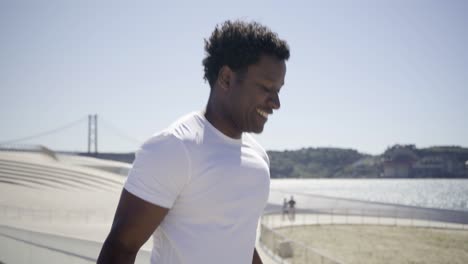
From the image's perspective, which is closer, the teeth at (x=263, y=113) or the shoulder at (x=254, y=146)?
the teeth at (x=263, y=113)

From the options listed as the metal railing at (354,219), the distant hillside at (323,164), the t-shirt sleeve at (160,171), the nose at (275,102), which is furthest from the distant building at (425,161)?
the t-shirt sleeve at (160,171)

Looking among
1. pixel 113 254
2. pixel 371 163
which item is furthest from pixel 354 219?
pixel 371 163

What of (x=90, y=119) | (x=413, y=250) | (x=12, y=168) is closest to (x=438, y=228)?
(x=413, y=250)

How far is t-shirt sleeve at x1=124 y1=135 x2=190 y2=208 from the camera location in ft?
4.58

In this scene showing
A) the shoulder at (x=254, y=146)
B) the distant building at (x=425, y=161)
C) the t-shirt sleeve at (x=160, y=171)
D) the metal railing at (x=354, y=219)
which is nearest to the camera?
the t-shirt sleeve at (x=160, y=171)

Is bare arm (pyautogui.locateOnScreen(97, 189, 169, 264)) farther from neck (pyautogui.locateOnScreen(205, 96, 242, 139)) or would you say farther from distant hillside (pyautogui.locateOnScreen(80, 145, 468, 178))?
distant hillside (pyautogui.locateOnScreen(80, 145, 468, 178))

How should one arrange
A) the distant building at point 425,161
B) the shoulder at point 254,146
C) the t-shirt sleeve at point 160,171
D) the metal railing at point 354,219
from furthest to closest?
the distant building at point 425,161, the metal railing at point 354,219, the shoulder at point 254,146, the t-shirt sleeve at point 160,171

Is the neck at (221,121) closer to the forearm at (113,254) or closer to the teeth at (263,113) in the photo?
the teeth at (263,113)

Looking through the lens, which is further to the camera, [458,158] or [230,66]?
[458,158]

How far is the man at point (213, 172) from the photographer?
1.43 m

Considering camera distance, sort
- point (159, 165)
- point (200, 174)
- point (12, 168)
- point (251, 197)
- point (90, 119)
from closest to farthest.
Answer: point (159, 165), point (200, 174), point (251, 197), point (12, 168), point (90, 119)

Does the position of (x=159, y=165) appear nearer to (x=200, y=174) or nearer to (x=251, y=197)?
(x=200, y=174)

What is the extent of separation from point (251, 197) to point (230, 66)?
0.52 m

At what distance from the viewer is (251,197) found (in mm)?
1704
